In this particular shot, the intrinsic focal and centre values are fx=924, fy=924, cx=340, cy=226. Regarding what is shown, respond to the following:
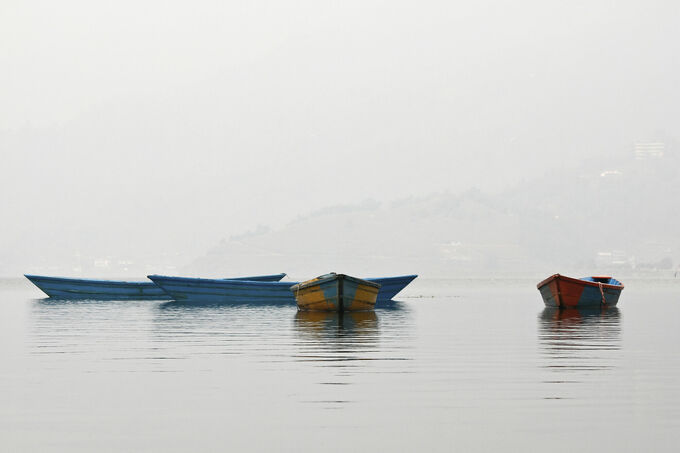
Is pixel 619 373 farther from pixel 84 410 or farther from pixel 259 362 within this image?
pixel 84 410

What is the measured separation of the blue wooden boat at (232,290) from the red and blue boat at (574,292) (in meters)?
8.74

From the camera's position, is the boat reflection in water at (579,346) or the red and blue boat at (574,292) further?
the red and blue boat at (574,292)

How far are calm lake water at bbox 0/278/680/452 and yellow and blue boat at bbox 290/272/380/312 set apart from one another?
11081 millimetres

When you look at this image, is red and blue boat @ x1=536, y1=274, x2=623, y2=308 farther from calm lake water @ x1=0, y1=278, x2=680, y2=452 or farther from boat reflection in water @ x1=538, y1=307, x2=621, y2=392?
calm lake water @ x1=0, y1=278, x2=680, y2=452

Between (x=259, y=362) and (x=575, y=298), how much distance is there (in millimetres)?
31932

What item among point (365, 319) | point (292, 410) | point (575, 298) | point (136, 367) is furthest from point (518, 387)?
point (575, 298)

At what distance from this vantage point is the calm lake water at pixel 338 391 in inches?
474

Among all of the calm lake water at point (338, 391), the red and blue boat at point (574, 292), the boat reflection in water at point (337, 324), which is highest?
the red and blue boat at point (574, 292)

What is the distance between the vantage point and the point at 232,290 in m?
56.7

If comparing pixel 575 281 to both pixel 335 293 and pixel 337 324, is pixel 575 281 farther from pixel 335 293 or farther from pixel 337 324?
pixel 337 324

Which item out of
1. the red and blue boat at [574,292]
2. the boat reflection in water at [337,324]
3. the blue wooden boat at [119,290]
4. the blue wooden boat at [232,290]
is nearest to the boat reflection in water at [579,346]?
the red and blue boat at [574,292]

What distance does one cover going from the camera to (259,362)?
2181 cm

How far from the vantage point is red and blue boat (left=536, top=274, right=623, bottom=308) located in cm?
4984

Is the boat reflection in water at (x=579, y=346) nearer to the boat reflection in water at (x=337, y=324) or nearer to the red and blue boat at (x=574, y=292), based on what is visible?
the red and blue boat at (x=574, y=292)
